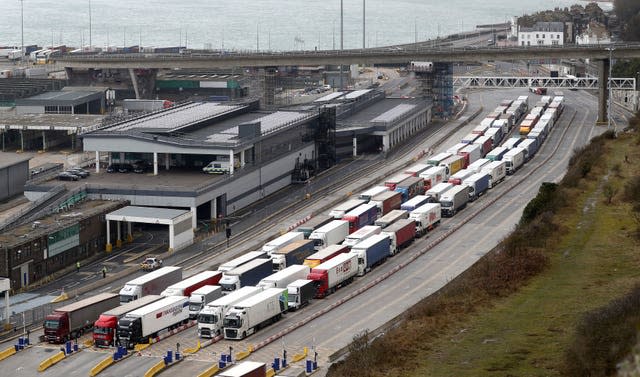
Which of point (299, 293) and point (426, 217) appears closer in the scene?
point (299, 293)

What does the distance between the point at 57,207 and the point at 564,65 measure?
79519 millimetres

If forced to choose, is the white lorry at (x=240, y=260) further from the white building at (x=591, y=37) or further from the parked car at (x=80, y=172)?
the white building at (x=591, y=37)

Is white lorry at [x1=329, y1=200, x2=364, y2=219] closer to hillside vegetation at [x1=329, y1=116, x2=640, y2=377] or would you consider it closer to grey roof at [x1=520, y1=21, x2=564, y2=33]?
hillside vegetation at [x1=329, y1=116, x2=640, y2=377]

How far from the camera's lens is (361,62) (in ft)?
296

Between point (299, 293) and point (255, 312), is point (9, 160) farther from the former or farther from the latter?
point (255, 312)

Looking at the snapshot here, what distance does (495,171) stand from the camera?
65.4 metres

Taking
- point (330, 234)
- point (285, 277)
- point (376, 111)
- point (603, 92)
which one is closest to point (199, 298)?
point (285, 277)

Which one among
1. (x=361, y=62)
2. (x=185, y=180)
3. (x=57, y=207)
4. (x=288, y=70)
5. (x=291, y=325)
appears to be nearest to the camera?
(x=291, y=325)

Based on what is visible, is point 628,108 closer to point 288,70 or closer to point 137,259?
point 288,70

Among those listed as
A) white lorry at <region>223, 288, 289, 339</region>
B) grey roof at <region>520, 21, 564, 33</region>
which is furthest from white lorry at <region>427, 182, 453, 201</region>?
grey roof at <region>520, 21, 564, 33</region>

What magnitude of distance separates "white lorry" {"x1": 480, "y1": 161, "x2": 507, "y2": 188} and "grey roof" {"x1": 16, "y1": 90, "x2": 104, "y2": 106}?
33278 millimetres

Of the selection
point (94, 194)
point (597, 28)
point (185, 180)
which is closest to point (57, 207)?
point (94, 194)

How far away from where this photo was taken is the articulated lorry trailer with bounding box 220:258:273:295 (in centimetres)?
4197

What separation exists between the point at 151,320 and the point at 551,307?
42.7ft
